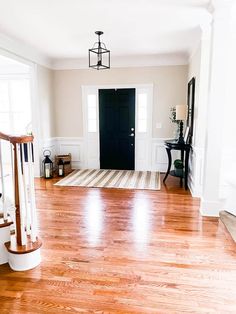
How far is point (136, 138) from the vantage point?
6.24 metres

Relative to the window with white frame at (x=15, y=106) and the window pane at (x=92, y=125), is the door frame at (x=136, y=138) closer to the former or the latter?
the window pane at (x=92, y=125)

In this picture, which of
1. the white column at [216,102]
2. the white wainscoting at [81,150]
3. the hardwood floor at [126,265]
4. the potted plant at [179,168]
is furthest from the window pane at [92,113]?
the white column at [216,102]

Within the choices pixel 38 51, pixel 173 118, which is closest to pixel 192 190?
pixel 173 118

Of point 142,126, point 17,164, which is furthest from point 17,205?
point 142,126

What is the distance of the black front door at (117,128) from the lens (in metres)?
6.14

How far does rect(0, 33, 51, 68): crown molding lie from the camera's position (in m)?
4.20

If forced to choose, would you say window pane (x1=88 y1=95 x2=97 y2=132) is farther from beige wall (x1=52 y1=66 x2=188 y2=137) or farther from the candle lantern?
the candle lantern

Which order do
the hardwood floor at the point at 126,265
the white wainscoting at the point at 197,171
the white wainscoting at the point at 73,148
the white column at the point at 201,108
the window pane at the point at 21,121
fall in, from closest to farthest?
1. the hardwood floor at the point at 126,265
2. the white column at the point at 201,108
3. the white wainscoting at the point at 197,171
4. the white wainscoting at the point at 73,148
5. the window pane at the point at 21,121

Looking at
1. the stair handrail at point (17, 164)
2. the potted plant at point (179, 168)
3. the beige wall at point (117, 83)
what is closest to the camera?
the stair handrail at point (17, 164)

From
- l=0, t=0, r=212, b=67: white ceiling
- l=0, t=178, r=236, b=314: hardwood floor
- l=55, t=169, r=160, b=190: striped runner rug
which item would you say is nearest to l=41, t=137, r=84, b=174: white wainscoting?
l=55, t=169, r=160, b=190: striped runner rug

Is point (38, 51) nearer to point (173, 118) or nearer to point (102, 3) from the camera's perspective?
point (102, 3)

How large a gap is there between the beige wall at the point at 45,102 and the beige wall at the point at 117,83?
228mm

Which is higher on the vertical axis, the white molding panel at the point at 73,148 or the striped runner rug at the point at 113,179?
the white molding panel at the point at 73,148

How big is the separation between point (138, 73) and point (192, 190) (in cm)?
313
